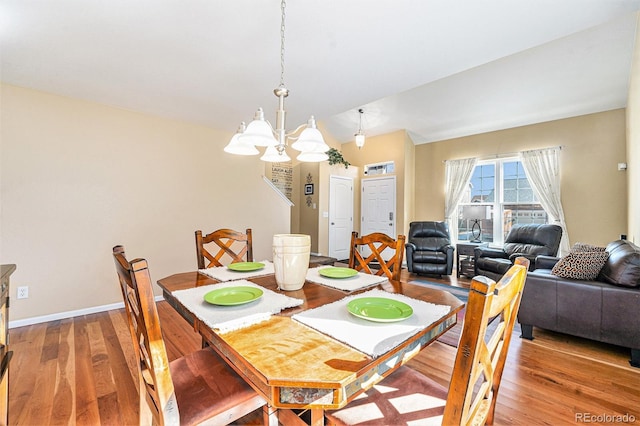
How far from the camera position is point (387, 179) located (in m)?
5.87

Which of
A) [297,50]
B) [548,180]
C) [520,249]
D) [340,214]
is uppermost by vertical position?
[297,50]

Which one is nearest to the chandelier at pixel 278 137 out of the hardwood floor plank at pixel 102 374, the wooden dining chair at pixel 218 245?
the wooden dining chair at pixel 218 245

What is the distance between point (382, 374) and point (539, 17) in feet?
7.83

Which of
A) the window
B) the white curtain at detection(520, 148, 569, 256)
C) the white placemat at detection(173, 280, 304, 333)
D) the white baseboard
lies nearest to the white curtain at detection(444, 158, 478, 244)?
the window

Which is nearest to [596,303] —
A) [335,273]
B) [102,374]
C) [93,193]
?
[335,273]

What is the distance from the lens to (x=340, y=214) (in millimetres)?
6230

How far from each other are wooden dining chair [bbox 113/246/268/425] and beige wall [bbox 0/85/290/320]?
2.55m

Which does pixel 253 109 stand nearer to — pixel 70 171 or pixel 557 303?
pixel 70 171

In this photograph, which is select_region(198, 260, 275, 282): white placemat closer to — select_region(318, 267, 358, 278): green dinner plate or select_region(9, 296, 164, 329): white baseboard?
select_region(318, 267, 358, 278): green dinner plate

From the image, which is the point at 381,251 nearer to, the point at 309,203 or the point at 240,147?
the point at 240,147

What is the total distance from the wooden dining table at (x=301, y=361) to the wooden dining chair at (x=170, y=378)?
142 mm

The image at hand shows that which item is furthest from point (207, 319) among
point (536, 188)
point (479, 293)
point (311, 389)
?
point (536, 188)

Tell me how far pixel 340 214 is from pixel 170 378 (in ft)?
18.1
